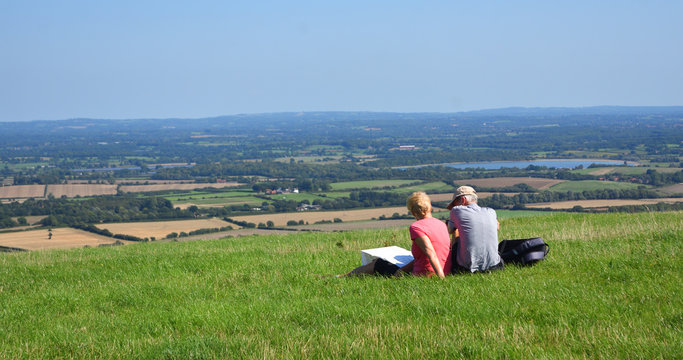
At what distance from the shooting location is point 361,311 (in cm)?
751

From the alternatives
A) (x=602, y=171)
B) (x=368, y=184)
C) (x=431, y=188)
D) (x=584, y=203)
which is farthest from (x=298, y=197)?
(x=602, y=171)

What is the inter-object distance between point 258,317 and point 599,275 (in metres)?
4.74

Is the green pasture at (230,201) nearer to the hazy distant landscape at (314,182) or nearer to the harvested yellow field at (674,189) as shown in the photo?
the hazy distant landscape at (314,182)

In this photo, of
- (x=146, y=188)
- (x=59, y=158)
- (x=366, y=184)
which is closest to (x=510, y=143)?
(x=366, y=184)

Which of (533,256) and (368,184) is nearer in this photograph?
(533,256)

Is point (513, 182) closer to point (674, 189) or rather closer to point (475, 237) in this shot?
point (674, 189)

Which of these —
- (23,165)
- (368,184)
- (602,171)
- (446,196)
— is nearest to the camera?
(446,196)

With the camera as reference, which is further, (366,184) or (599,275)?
(366,184)

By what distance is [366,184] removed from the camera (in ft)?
275

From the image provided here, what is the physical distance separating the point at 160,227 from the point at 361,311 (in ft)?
141

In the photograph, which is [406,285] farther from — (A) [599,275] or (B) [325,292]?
(A) [599,275]

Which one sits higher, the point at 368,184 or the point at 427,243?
the point at 427,243

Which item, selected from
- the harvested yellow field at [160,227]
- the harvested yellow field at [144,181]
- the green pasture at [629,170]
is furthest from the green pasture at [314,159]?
the harvested yellow field at [160,227]

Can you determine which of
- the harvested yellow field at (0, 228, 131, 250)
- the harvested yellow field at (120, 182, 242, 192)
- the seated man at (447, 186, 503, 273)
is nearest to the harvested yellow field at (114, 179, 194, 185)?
the harvested yellow field at (120, 182, 242, 192)
